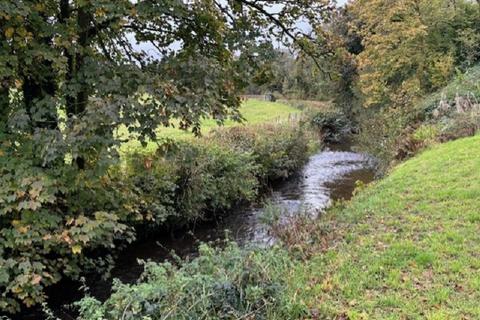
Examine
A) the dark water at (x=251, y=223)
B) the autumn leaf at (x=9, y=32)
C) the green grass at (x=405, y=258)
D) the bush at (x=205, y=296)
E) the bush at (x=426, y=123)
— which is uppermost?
the autumn leaf at (x=9, y=32)

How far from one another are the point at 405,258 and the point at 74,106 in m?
4.86

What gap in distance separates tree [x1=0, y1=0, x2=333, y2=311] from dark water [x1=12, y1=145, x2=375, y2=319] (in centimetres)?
60

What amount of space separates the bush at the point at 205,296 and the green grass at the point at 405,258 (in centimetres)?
65

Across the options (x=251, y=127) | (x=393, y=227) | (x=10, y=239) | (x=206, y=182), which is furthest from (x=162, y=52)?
(x=251, y=127)

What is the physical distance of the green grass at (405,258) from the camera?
4469 mm

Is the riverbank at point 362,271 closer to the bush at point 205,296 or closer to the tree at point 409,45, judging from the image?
the bush at point 205,296

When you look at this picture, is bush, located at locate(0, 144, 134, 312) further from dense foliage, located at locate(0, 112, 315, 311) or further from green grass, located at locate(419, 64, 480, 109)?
green grass, located at locate(419, 64, 480, 109)

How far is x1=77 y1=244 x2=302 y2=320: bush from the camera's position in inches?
147

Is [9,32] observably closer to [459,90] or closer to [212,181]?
[212,181]

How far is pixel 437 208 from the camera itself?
7195 millimetres

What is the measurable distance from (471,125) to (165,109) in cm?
1124

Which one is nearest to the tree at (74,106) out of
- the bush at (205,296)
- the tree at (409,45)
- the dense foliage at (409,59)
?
the bush at (205,296)

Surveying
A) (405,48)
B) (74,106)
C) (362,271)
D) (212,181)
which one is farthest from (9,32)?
(405,48)

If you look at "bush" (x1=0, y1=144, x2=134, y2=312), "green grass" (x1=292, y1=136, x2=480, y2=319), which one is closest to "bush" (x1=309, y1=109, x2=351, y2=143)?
"green grass" (x1=292, y1=136, x2=480, y2=319)
